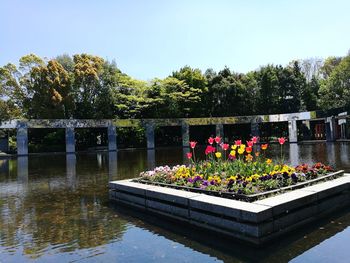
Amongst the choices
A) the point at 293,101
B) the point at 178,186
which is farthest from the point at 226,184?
the point at 293,101

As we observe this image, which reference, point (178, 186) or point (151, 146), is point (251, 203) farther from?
point (151, 146)

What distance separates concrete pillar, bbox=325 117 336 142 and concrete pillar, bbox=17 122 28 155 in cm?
2834

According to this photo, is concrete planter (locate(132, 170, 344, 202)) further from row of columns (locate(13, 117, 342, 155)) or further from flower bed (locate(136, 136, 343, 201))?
row of columns (locate(13, 117, 342, 155))

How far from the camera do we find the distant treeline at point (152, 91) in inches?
1425

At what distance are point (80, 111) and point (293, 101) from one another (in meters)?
24.4

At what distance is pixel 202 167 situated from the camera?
26.9ft

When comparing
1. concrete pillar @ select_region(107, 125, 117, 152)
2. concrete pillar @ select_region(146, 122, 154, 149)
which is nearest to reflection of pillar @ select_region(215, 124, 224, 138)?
concrete pillar @ select_region(146, 122, 154, 149)

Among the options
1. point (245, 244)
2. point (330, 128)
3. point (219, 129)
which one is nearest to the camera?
point (245, 244)

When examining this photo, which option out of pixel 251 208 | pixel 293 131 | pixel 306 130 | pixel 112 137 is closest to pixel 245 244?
pixel 251 208

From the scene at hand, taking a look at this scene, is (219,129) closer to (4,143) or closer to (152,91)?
(152,91)

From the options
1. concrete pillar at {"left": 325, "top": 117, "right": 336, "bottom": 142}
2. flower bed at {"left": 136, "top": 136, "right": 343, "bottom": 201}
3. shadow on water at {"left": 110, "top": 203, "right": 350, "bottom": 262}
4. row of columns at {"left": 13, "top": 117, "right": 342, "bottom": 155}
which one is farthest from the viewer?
concrete pillar at {"left": 325, "top": 117, "right": 336, "bottom": 142}

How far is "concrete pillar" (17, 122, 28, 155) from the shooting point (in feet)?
107

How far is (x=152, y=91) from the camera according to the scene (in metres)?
40.6

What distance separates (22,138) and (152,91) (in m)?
14.6
